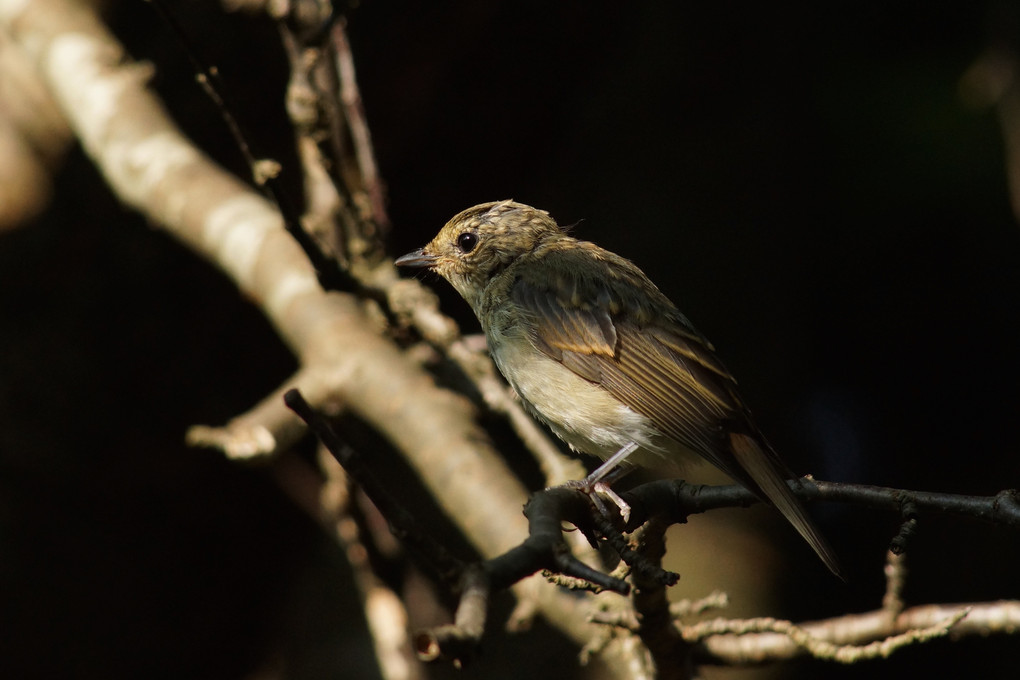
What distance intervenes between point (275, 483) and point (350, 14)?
2584 mm

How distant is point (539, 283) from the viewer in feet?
11.4

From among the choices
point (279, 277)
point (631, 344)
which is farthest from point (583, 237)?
point (631, 344)

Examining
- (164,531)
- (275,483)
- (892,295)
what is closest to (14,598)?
(164,531)

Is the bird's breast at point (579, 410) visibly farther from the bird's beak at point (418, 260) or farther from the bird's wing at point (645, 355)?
the bird's beak at point (418, 260)

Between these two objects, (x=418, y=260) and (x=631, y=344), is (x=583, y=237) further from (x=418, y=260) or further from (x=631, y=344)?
(x=631, y=344)

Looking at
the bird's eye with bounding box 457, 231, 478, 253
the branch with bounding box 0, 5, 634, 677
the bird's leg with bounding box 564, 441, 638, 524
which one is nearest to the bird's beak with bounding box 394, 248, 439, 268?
the bird's eye with bounding box 457, 231, 478, 253

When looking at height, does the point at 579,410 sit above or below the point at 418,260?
below

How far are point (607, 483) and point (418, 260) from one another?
1399mm

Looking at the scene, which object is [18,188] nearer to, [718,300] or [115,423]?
[115,423]

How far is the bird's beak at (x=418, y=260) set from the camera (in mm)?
3801

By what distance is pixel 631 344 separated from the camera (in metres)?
3.18

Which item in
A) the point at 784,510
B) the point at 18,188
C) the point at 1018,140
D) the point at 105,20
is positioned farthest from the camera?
the point at 105,20

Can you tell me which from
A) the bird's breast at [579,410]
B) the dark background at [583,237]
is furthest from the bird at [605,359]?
the dark background at [583,237]

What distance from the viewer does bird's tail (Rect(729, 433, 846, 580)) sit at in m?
2.38
